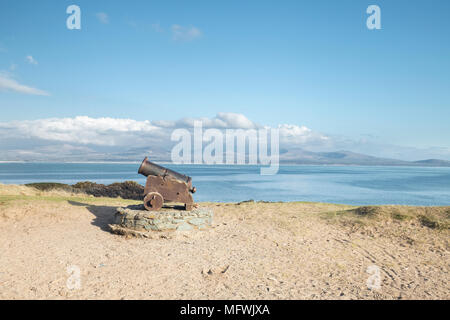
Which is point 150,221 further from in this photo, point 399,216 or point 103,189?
point 103,189

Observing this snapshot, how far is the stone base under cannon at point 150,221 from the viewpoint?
8.98 m

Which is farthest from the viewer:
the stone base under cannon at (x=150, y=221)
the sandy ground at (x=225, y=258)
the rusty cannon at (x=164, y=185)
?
the rusty cannon at (x=164, y=185)

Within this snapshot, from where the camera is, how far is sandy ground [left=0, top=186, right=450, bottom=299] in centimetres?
564

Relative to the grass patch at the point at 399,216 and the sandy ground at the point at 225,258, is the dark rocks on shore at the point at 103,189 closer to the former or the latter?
the sandy ground at the point at 225,258

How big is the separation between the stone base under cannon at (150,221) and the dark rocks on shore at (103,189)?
41.9 feet

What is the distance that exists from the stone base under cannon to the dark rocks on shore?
1277 centimetres

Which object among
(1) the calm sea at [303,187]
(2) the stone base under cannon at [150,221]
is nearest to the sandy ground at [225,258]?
(2) the stone base under cannon at [150,221]

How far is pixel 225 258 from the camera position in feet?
24.2

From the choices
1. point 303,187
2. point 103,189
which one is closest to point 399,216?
point 103,189

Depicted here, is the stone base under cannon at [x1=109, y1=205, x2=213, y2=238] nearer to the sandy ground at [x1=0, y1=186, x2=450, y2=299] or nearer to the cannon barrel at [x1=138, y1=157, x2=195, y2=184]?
the sandy ground at [x1=0, y1=186, x2=450, y2=299]

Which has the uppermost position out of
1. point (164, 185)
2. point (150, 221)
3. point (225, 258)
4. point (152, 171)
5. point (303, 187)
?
Answer: point (152, 171)

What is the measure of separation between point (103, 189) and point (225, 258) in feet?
56.8

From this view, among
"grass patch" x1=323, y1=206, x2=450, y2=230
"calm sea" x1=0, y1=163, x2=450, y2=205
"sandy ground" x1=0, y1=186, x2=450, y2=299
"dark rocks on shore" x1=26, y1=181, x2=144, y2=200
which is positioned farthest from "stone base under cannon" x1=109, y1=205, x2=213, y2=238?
"calm sea" x1=0, y1=163, x2=450, y2=205
